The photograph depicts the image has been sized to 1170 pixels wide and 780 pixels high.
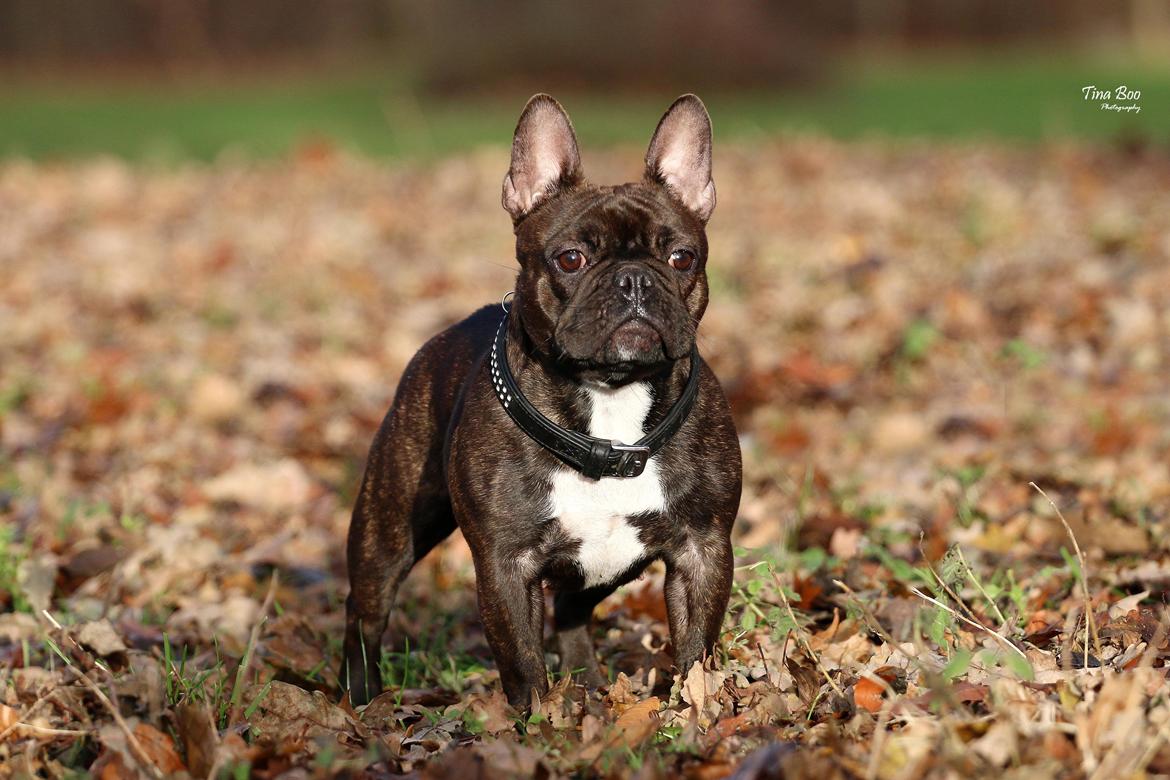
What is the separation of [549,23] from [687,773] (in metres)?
28.3

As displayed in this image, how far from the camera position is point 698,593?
3590mm

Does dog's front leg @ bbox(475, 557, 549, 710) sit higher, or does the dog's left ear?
the dog's left ear

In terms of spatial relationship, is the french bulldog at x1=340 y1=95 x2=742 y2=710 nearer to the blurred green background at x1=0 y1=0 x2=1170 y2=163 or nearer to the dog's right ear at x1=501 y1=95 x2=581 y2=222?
the dog's right ear at x1=501 y1=95 x2=581 y2=222

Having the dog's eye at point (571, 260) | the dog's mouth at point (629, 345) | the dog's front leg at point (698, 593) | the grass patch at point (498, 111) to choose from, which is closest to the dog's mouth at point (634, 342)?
the dog's mouth at point (629, 345)

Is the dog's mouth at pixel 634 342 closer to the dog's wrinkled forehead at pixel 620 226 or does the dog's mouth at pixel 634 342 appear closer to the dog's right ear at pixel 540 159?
the dog's wrinkled forehead at pixel 620 226

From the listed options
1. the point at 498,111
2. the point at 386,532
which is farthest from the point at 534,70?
the point at 386,532

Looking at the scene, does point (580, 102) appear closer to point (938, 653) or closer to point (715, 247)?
point (715, 247)

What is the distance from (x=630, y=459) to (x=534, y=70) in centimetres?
2715

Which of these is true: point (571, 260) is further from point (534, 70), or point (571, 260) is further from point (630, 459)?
point (534, 70)

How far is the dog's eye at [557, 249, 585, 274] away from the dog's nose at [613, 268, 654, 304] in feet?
0.56

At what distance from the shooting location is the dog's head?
139 inches
